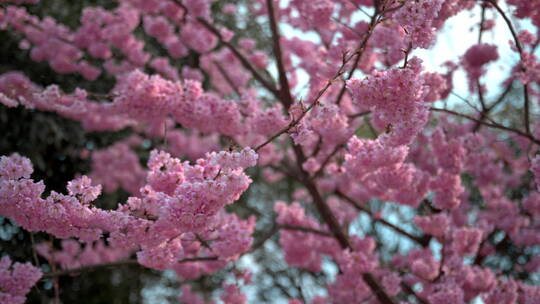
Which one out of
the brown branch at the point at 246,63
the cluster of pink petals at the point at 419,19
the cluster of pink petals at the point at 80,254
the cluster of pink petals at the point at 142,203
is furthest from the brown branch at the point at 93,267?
the cluster of pink petals at the point at 419,19

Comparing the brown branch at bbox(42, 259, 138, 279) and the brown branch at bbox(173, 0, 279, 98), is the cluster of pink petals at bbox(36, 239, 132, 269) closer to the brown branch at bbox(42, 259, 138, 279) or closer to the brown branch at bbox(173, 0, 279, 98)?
the brown branch at bbox(42, 259, 138, 279)

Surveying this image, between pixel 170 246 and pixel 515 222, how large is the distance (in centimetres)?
365

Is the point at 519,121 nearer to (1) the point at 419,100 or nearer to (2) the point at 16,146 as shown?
(1) the point at 419,100

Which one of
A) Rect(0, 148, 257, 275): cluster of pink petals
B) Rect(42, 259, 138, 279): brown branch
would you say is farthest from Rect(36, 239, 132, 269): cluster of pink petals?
Rect(0, 148, 257, 275): cluster of pink petals

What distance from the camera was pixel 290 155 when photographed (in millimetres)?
6414

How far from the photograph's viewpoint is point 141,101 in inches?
128

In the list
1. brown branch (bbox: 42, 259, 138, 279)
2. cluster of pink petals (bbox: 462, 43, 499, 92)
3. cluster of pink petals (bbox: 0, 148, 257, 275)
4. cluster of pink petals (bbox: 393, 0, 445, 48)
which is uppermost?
cluster of pink petals (bbox: 462, 43, 499, 92)

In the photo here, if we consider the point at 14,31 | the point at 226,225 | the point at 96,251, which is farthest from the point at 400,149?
the point at 14,31

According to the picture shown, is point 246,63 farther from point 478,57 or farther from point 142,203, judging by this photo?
point 142,203

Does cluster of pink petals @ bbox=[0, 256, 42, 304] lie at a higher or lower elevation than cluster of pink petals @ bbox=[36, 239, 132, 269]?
lower

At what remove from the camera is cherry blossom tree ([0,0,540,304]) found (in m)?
2.15

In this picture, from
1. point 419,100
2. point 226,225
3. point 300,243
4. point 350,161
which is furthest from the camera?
point 300,243

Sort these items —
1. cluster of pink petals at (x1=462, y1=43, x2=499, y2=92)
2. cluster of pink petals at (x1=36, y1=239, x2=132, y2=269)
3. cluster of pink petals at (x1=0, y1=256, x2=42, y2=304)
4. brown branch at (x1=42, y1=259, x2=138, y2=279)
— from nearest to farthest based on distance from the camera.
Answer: cluster of pink petals at (x1=0, y1=256, x2=42, y2=304)
brown branch at (x1=42, y1=259, x2=138, y2=279)
cluster of pink petals at (x1=462, y1=43, x2=499, y2=92)
cluster of pink petals at (x1=36, y1=239, x2=132, y2=269)

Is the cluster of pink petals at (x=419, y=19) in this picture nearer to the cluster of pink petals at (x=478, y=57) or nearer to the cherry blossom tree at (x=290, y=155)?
the cherry blossom tree at (x=290, y=155)
